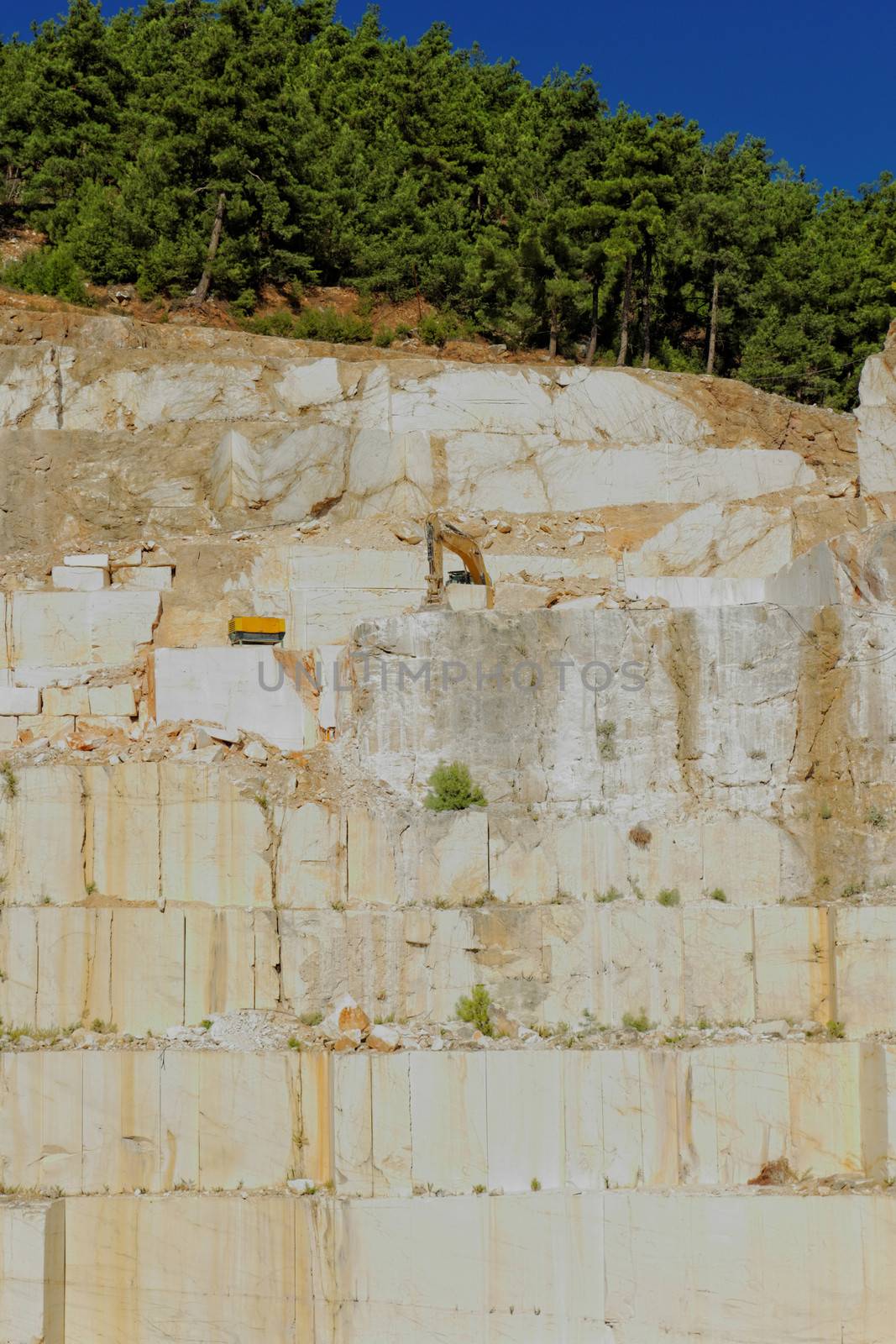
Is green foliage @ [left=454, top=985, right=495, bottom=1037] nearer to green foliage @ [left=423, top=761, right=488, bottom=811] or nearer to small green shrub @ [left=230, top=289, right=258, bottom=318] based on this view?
green foliage @ [left=423, top=761, right=488, bottom=811]

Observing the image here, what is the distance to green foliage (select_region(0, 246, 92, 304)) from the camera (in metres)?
27.8

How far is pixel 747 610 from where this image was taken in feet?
63.5

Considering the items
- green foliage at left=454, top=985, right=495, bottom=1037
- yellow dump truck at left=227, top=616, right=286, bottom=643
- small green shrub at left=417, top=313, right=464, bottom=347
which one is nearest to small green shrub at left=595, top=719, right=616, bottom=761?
green foliage at left=454, top=985, right=495, bottom=1037

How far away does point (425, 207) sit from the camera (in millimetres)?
35844

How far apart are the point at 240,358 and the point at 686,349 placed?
11396mm

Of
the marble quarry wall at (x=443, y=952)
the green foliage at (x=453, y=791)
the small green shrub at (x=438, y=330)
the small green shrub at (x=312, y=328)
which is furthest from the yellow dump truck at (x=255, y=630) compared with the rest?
the small green shrub at (x=438, y=330)

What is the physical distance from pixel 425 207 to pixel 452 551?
55.3ft

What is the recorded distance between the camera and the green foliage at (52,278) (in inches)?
1096

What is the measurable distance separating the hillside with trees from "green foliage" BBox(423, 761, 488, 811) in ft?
42.0

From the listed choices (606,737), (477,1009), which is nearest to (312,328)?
(606,737)

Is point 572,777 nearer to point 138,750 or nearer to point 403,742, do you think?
point 403,742

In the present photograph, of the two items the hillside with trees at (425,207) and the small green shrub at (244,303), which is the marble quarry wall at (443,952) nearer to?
the small green shrub at (244,303)

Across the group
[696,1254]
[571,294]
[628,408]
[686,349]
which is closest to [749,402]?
[628,408]

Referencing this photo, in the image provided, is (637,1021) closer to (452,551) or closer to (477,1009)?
(477,1009)
